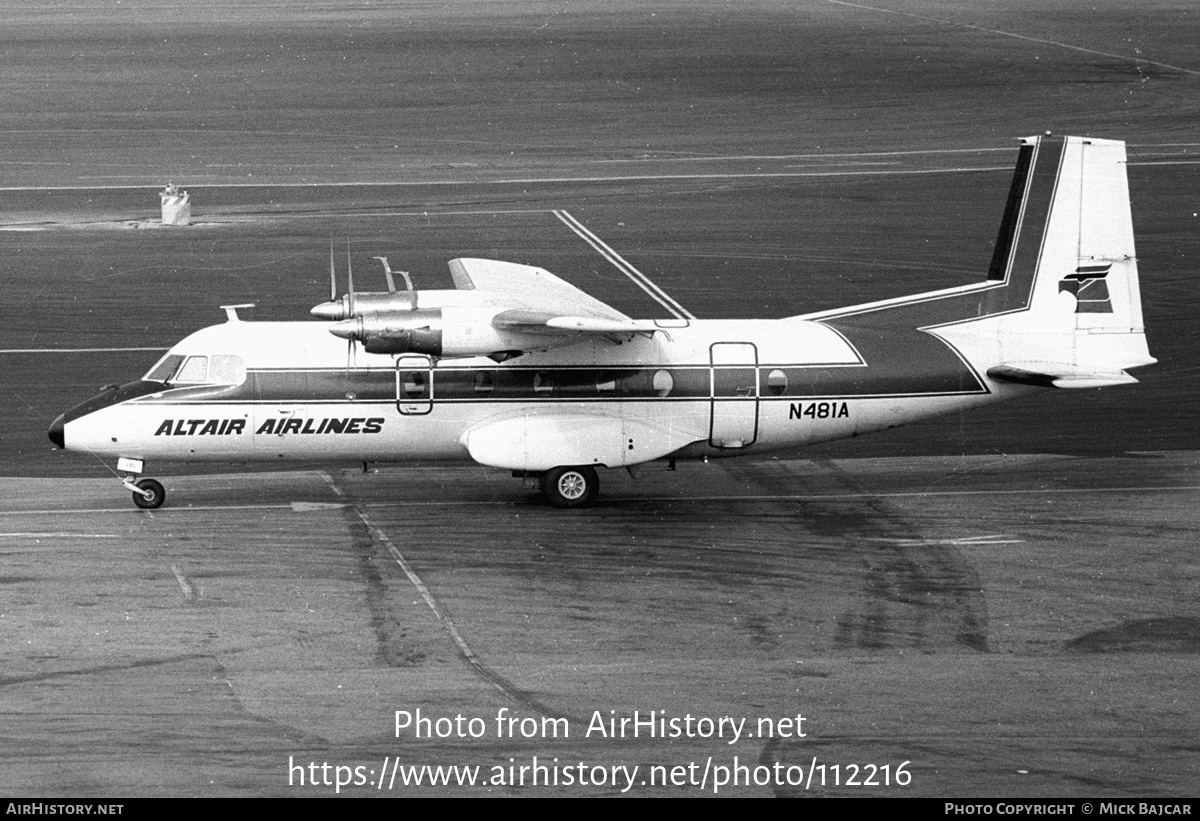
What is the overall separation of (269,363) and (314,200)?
2361cm

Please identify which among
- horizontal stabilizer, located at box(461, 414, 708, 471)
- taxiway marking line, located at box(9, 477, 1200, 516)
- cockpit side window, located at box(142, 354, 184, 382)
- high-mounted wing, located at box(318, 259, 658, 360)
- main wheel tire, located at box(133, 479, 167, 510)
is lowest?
taxiway marking line, located at box(9, 477, 1200, 516)

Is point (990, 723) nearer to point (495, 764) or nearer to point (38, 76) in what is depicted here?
point (495, 764)

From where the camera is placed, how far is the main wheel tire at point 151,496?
26953 millimetres

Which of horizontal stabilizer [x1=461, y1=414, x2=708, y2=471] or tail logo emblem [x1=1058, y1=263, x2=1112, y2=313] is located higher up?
tail logo emblem [x1=1058, y1=263, x2=1112, y2=313]

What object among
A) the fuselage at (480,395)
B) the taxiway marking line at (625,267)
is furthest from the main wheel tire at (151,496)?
the taxiway marking line at (625,267)

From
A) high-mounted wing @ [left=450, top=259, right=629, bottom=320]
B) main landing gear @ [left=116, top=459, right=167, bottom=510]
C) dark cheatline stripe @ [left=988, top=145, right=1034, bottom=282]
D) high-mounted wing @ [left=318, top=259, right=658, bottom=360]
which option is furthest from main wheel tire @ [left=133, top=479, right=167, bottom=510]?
dark cheatline stripe @ [left=988, top=145, right=1034, bottom=282]

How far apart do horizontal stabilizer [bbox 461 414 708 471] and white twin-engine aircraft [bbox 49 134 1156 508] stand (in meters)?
0.03

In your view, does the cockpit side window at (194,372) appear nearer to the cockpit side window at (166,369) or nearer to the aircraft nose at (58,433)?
the cockpit side window at (166,369)

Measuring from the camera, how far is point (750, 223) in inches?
1847

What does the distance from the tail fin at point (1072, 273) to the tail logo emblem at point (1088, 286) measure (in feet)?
0.06

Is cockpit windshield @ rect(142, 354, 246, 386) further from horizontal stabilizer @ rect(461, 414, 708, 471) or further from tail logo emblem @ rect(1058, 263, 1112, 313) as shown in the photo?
tail logo emblem @ rect(1058, 263, 1112, 313)

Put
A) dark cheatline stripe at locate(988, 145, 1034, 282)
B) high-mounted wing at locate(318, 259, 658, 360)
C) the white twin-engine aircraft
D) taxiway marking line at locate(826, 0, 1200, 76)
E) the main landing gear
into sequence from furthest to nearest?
taxiway marking line at locate(826, 0, 1200, 76) → dark cheatline stripe at locate(988, 145, 1034, 282) → the main landing gear → the white twin-engine aircraft → high-mounted wing at locate(318, 259, 658, 360)

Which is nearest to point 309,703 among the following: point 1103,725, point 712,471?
point 1103,725

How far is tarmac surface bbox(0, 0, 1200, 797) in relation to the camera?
57.7 ft
